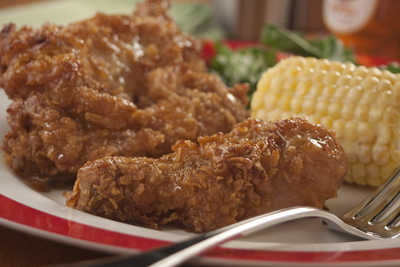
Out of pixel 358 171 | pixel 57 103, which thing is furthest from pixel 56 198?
pixel 358 171

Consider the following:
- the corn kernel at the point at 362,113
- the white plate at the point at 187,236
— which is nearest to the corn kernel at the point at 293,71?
the corn kernel at the point at 362,113

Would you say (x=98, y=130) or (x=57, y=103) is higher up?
(x=57, y=103)

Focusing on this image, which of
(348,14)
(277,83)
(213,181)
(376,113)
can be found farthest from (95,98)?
(348,14)

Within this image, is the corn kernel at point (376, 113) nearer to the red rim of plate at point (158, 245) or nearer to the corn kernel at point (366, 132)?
the corn kernel at point (366, 132)

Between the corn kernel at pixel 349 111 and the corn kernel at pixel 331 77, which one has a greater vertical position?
the corn kernel at pixel 331 77

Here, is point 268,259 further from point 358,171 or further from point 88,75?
point 88,75

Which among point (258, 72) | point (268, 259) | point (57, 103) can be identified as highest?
point (57, 103)
